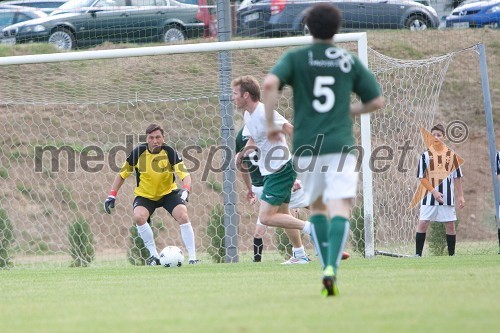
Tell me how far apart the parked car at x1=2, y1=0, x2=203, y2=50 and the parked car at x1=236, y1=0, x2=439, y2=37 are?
1.52 m

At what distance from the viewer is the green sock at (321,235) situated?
6.38m

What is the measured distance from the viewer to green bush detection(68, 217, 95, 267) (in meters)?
14.0

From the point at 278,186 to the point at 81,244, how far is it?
5080 millimetres

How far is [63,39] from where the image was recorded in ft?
63.6

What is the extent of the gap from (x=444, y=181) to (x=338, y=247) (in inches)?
293

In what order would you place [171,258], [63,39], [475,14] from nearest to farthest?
[171,258] < [63,39] < [475,14]

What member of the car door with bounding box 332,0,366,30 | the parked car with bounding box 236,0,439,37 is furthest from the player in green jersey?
the car door with bounding box 332,0,366,30

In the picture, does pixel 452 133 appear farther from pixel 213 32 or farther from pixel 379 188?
pixel 379 188

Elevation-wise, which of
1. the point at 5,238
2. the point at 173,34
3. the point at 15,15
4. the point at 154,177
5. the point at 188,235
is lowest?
the point at 5,238

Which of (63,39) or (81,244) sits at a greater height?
(63,39)

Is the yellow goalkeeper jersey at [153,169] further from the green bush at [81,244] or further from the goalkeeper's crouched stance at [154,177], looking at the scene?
the green bush at [81,244]

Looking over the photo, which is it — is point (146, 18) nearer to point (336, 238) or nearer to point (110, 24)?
point (110, 24)

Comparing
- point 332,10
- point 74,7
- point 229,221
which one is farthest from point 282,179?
point 74,7

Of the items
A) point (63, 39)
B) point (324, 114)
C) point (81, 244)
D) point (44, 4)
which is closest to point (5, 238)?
point (81, 244)
